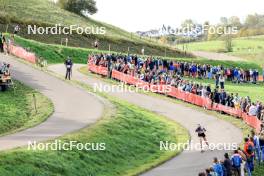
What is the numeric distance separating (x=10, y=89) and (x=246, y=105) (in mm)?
15189

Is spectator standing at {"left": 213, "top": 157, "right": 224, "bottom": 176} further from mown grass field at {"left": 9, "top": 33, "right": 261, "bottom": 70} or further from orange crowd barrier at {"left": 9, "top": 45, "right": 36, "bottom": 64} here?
mown grass field at {"left": 9, "top": 33, "right": 261, "bottom": 70}

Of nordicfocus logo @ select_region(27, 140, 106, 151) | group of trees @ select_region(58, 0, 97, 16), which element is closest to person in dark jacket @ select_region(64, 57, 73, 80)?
nordicfocus logo @ select_region(27, 140, 106, 151)

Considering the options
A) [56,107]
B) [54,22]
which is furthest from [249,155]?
[54,22]

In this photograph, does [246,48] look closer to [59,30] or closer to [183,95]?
[59,30]

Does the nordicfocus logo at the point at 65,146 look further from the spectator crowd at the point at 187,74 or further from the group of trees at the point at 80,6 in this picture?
the group of trees at the point at 80,6

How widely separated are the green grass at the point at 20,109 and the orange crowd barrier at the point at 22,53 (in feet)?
41.3

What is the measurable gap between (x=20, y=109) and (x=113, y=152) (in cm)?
965

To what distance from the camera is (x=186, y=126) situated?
36.7m

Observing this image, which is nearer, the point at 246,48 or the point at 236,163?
the point at 236,163

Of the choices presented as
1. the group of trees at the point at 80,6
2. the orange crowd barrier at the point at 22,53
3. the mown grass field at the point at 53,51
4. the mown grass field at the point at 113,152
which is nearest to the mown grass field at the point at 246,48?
the group of trees at the point at 80,6

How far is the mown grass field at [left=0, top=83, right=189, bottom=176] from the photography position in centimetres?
2381

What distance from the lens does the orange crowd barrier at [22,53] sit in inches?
2160

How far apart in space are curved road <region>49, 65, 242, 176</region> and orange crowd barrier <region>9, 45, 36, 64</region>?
1954 mm

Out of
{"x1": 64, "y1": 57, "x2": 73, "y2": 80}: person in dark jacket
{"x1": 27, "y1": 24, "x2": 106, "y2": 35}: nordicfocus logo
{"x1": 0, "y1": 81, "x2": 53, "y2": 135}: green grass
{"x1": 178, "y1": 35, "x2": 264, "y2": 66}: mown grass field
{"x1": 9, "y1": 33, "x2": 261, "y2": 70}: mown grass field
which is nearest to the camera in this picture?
{"x1": 0, "y1": 81, "x2": 53, "y2": 135}: green grass
